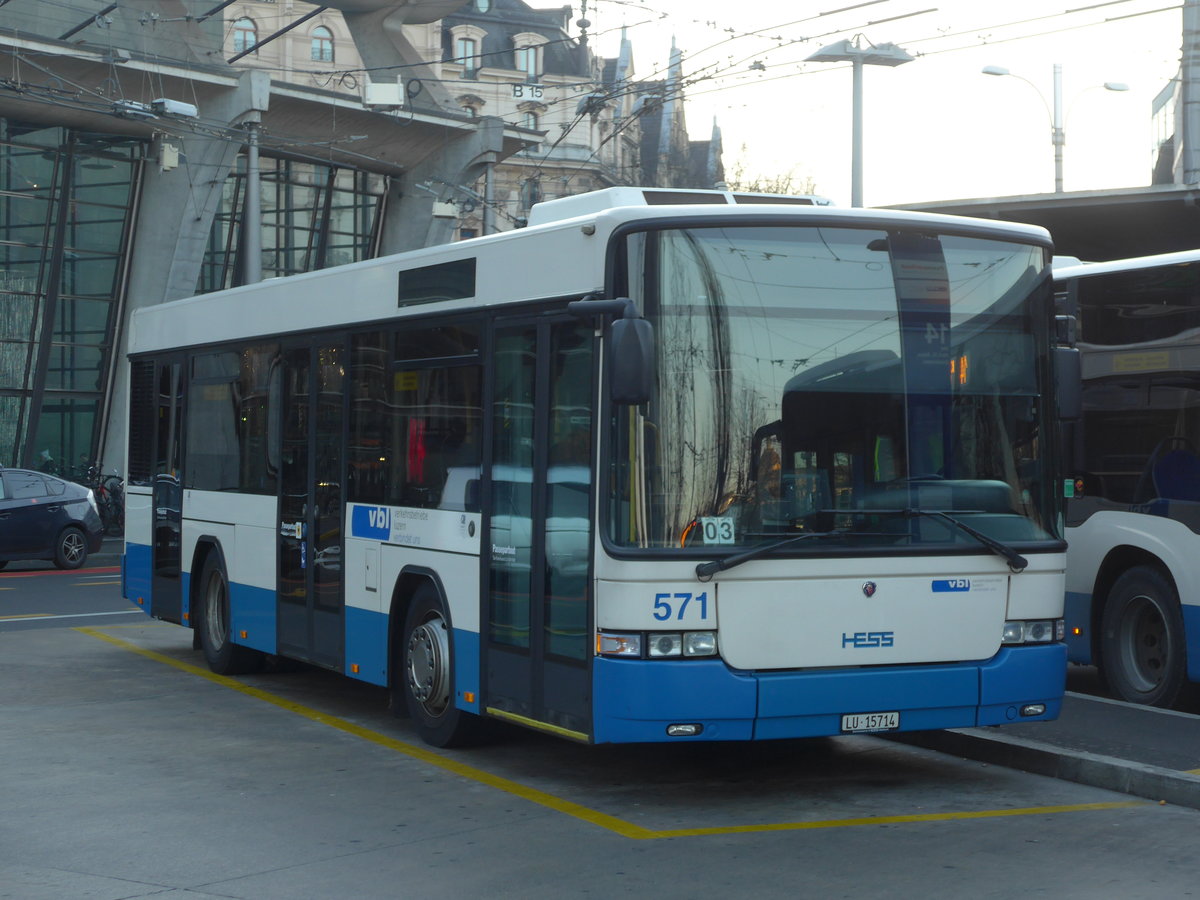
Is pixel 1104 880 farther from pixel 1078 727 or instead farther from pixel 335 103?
pixel 335 103

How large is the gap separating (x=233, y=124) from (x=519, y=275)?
2519 centimetres

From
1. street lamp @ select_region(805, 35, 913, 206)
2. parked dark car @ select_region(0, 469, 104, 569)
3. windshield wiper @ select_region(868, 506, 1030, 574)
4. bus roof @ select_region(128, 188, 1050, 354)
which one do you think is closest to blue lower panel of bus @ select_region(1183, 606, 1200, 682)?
windshield wiper @ select_region(868, 506, 1030, 574)

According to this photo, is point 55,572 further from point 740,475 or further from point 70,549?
point 740,475

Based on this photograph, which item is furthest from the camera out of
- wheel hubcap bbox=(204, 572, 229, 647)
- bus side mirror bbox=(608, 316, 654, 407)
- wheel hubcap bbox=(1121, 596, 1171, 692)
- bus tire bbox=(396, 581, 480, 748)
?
wheel hubcap bbox=(204, 572, 229, 647)

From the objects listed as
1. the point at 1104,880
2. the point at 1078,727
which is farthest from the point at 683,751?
the point at 1104,880

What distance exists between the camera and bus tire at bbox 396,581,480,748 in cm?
912

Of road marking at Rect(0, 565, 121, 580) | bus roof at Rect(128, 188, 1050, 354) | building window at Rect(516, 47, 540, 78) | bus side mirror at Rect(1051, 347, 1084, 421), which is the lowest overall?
road marking at Rect(0, 565, 121, 580)

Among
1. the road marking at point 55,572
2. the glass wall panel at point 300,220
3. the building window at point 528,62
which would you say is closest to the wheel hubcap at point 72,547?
the road marking at point 55,572

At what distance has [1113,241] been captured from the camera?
16.1 metres

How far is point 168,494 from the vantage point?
533 inches

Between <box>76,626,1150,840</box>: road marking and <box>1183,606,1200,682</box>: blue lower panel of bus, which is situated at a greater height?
<box>1183,606,1200,682</box>: blue lower panel of bus

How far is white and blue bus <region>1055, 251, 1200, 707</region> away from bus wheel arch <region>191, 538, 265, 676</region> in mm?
5909

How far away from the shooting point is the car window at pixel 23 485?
23.6m

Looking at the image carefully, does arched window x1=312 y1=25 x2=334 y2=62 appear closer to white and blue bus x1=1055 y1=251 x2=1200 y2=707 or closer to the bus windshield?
white and blue bus x1=1055 y1=251 x2=1200 y2=707
